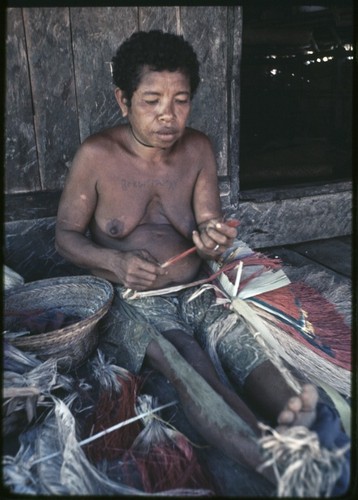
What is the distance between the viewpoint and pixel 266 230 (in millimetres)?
3350

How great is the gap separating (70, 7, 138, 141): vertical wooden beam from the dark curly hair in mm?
600

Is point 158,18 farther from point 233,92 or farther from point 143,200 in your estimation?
point 143,200

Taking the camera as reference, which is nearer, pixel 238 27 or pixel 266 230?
pixel 238 27

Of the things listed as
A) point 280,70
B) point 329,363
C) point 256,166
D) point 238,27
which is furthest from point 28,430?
point 280,70

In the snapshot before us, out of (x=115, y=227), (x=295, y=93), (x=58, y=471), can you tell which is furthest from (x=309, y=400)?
(x=295, y=93)

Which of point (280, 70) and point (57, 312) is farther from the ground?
point (280, 70)

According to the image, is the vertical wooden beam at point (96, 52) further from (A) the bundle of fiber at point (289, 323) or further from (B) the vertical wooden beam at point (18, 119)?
(A) the bundle of fiber at point (289, 323)

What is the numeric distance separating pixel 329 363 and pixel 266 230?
1601mm

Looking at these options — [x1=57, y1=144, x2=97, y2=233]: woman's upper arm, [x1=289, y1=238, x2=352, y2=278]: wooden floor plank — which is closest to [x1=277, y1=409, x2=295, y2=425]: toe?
[x1=57, y1=144, x2=97, y2=233]: woman's upper arm

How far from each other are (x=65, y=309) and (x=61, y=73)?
1237 millimetres

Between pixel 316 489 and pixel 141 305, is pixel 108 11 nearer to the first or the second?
pixel 141 305

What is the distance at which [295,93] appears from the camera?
20.6 feet

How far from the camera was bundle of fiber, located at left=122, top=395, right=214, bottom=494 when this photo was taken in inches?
56.1

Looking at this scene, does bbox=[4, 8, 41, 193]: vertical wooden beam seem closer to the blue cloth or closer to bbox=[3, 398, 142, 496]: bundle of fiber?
bbox=[3, 398, 142, 496]: bundle of fiber
